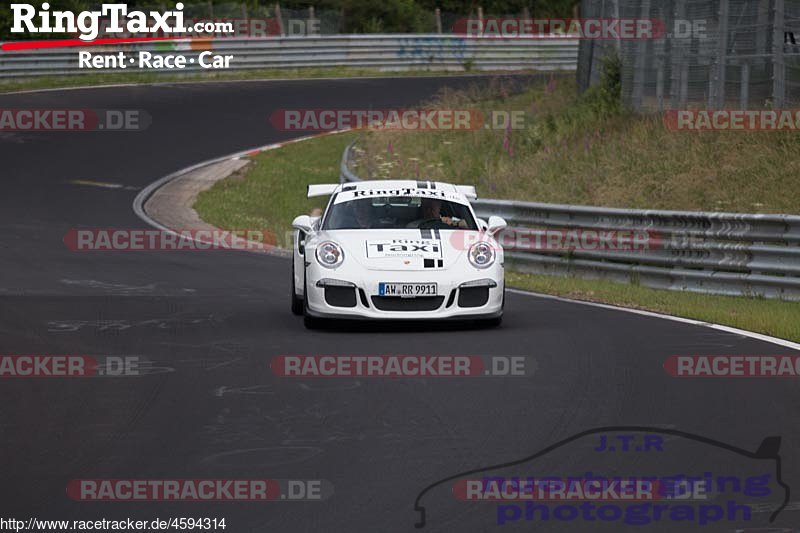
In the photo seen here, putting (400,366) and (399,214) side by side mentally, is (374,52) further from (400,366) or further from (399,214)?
(400,366)

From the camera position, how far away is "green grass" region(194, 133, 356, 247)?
79.0 ft

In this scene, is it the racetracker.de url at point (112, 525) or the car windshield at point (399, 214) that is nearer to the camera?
the racetracker.de url at point (112, 525)

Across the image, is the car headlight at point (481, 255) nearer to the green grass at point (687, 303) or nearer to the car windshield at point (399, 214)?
the car windshield at point (399, 214)

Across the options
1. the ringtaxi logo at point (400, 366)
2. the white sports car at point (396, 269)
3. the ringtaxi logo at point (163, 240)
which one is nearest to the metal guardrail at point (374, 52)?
the ringtaxi logo at point (163, 240)

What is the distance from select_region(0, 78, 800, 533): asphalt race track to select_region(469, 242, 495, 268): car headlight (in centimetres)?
63

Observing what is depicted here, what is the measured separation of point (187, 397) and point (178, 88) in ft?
101

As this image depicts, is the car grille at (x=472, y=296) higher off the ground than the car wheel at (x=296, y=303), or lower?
higher

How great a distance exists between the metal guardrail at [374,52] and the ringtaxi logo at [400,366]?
30.6m

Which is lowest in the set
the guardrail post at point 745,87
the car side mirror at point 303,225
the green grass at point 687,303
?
the green grass at point 687,303

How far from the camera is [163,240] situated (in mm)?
20906

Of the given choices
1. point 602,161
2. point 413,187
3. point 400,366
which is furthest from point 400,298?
point 602,161

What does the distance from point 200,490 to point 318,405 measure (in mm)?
2258

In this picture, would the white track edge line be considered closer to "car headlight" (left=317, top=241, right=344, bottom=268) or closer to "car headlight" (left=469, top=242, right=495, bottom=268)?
"car headlight" (left=469, top=242, right=495, bottom=268)

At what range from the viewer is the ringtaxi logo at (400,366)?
10.1m
